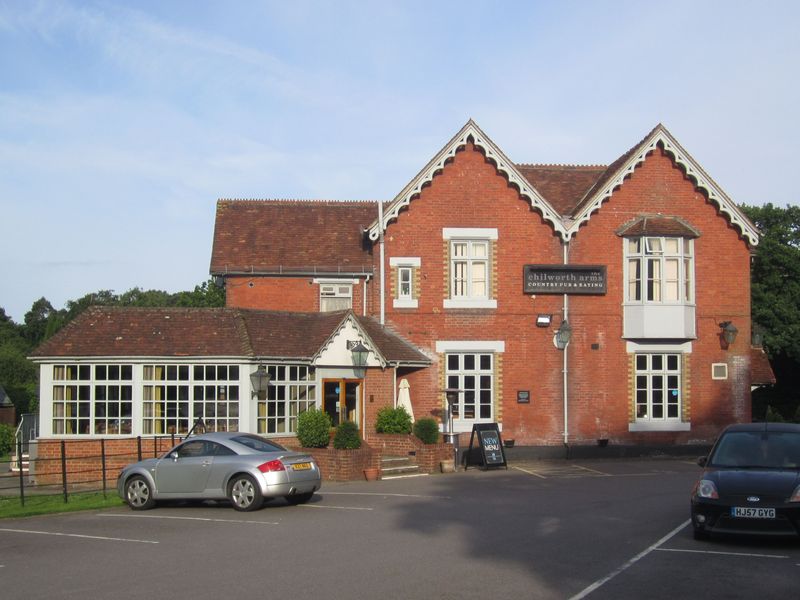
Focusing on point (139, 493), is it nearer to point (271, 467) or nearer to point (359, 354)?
point (271, 467)

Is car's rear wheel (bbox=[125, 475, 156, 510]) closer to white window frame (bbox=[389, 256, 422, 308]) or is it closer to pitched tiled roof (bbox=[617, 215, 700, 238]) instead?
white window frame (bbox=[389, 256, 422, 308])

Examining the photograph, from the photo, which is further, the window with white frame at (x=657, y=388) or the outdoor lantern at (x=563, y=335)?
the window with white frame at (x=657, y=388)

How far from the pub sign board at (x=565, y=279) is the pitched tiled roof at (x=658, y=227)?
1.44 meters

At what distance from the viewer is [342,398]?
2841 centimetres

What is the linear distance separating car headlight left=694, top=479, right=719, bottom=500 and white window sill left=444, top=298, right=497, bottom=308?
55.9 ft

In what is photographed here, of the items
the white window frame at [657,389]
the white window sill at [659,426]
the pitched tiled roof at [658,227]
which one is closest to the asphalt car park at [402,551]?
the white window sill at [659,426]

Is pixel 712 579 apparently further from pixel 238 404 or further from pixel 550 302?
pixel 550 302

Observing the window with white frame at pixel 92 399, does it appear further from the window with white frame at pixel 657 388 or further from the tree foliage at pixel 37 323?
the tree foliage at pixel 37 323

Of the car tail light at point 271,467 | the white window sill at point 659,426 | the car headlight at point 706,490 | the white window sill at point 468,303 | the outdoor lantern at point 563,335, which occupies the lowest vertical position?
the white window sill at point 659,426

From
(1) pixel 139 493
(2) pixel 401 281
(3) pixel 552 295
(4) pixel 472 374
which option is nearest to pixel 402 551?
(1) pixel 139 493

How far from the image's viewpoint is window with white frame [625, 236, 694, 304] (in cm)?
3081

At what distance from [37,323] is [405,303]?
98143 mm

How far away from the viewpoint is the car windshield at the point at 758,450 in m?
14.5

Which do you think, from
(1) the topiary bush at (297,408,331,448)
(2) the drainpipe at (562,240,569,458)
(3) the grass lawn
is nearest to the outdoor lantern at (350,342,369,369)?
(1) the topiary bush at (297,408,331,448)
